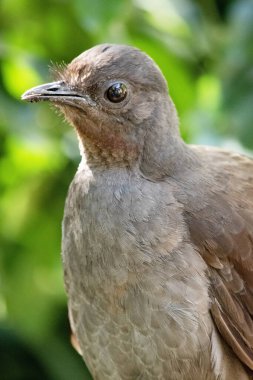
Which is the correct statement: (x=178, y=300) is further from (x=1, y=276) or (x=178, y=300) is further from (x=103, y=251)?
(x=1, y=276)

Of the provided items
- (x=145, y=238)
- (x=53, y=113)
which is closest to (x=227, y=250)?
(x=145, y=238)

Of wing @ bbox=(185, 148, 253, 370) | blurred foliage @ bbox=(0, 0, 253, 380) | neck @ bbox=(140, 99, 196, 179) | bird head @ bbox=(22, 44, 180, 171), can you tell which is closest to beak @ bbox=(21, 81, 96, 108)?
bird head @ bbox=(22, 44, 180, 171)

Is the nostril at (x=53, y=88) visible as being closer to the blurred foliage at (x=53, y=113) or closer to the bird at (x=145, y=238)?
the bird at (x=145, y=238)

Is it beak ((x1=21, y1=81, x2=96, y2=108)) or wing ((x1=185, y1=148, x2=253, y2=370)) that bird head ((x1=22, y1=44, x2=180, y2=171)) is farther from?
wing ((x1=185, y1=148, x2=253, y2=370))

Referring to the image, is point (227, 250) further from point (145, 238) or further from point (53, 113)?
point (53, 113)

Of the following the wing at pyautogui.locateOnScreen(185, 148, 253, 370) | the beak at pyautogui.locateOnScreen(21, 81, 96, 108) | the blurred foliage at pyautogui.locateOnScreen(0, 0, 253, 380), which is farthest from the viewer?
the blurred foliage at pyautogui.locateOnScreen(0, 0, 253, 380)

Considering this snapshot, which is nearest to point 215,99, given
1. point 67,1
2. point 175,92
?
point 175,92
